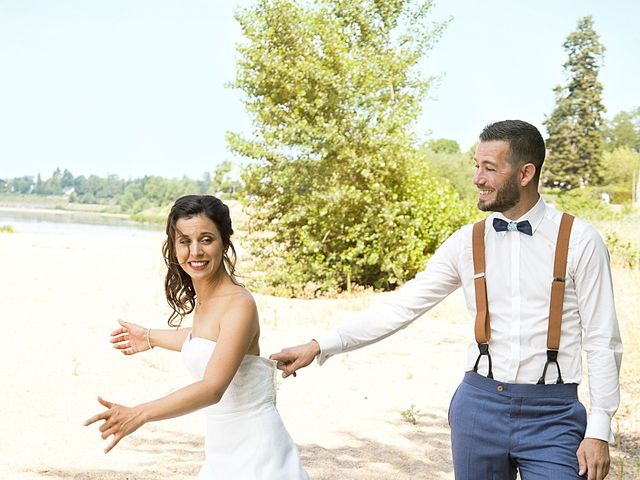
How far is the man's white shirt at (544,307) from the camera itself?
2.68m

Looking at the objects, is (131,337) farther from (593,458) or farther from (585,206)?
(585,206)

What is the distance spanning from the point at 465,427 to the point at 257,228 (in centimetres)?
1184

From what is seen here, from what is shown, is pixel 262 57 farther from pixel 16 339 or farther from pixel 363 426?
pixel 363 426

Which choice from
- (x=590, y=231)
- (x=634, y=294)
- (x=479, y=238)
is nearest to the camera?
(x=590, y=231)

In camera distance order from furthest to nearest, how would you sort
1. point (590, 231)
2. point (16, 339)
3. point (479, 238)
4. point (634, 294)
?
1. point (634, 294)
2. point (16, 339)
3. point (479, 238)
4. point (590, 231)

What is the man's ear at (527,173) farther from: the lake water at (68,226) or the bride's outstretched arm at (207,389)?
the lake water at (68,226)

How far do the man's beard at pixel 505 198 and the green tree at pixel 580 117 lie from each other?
49.2 metres

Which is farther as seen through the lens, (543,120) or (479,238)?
(543,120)

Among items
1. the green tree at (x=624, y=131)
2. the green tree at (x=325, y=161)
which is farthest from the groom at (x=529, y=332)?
the green tree at (x=624, y=131)

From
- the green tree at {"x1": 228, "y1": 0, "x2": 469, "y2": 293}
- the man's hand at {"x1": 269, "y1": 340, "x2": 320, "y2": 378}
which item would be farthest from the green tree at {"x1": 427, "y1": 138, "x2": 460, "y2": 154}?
the man's hand at {"x1": 269, "y1": 340, "x2": 320, "y2": 378}

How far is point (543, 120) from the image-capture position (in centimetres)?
5291

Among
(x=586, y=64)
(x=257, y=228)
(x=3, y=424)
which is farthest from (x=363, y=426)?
(x=586, y=64)

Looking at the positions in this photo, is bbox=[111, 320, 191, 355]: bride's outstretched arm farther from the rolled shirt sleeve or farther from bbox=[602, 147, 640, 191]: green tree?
bbox=[602, 147, 640, 191]: green tree

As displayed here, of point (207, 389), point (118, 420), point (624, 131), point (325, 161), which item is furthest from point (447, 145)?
point (118, 420)
